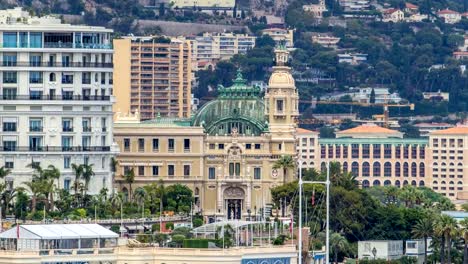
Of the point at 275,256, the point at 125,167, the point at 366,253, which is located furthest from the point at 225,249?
the point at 125,167

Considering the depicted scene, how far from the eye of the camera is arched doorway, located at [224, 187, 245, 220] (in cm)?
18275

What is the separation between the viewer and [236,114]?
7421 inches

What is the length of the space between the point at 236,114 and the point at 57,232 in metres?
72.9

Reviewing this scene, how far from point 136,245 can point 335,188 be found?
52462 millimetres

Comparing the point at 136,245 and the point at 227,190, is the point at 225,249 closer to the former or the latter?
the point at 136,245

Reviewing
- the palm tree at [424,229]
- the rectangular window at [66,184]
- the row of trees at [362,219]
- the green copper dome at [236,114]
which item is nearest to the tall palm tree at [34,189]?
the rectangular window at [66,184]

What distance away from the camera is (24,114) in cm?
16175

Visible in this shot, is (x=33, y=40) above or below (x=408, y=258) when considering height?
above

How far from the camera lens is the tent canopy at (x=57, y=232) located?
379 feet

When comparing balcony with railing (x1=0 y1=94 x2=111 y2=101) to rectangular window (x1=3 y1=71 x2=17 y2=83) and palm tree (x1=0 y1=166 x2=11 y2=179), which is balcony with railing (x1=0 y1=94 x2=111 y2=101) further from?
palm tree (x1=0 y1=166 x2=11 y2=179)

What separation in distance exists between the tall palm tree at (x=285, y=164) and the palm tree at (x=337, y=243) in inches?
878

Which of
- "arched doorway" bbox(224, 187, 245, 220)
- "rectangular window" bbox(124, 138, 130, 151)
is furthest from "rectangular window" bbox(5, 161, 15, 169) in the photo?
"arched doorway" bbox(224, 187, 245, 220)

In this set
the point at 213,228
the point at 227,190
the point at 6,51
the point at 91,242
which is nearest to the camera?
the point at 91,242

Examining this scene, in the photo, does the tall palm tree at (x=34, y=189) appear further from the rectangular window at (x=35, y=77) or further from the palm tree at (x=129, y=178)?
the palm tree at (x=129, y=178)
